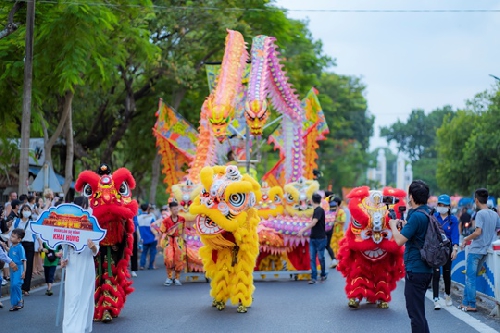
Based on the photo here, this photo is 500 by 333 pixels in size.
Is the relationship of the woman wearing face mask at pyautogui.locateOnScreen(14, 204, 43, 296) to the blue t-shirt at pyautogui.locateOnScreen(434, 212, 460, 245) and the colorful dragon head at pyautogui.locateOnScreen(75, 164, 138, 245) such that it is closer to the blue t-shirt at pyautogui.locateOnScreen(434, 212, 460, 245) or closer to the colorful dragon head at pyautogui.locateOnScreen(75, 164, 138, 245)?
the colorful dragon head at pyautogui.locateOnScreen(75, 164, 138, 245)

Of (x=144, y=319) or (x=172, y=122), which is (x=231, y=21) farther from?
(x=144, y=319)

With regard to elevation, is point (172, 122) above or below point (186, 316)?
above

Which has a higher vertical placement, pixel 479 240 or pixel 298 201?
pixel 298 201

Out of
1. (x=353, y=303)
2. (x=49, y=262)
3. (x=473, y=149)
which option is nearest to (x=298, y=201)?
(x=49, y=262)

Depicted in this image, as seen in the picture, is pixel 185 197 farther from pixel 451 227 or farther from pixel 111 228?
pixel 451 227

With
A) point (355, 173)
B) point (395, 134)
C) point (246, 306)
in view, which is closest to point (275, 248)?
point (246, 306)

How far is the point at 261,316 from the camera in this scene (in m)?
12.3

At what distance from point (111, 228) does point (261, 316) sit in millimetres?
2464

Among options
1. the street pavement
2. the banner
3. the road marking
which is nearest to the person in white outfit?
the banner

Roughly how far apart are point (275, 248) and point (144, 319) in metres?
6.26

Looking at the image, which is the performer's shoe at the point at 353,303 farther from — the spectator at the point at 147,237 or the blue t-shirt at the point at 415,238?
the spectator at the point at 147,237

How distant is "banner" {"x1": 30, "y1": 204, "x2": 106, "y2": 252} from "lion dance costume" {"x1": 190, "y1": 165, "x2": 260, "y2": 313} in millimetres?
2455

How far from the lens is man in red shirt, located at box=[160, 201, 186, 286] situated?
1722 cm

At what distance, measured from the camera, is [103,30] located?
66.1ft
